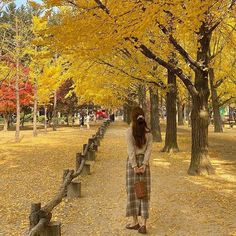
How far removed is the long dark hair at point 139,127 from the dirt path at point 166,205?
1.42 meters

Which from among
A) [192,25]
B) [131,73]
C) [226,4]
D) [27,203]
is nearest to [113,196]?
[27,203]

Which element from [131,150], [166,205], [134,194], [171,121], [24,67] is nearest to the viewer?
[131,150]

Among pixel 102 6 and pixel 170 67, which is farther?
pixel 170 67

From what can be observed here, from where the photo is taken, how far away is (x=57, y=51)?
444 inches

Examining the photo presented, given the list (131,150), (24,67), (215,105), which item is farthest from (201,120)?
(24,67)

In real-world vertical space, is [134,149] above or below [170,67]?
below

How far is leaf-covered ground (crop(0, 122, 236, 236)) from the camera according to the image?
6965 millimetres

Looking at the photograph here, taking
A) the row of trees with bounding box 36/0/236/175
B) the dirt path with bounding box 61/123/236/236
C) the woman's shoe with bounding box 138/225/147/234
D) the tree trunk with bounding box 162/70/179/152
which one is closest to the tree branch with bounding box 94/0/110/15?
the row of trees with bounding box 36/0/236/175

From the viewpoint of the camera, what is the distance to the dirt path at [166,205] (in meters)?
6.82

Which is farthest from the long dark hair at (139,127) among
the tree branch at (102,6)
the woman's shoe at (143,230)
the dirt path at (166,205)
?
the tree branch at (102,6)

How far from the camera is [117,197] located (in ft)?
29.9

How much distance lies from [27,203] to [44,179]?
2.81 m

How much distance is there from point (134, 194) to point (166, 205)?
199 centimetres

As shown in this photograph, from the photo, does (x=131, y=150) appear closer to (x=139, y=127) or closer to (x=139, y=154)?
(x=139, y=154)
